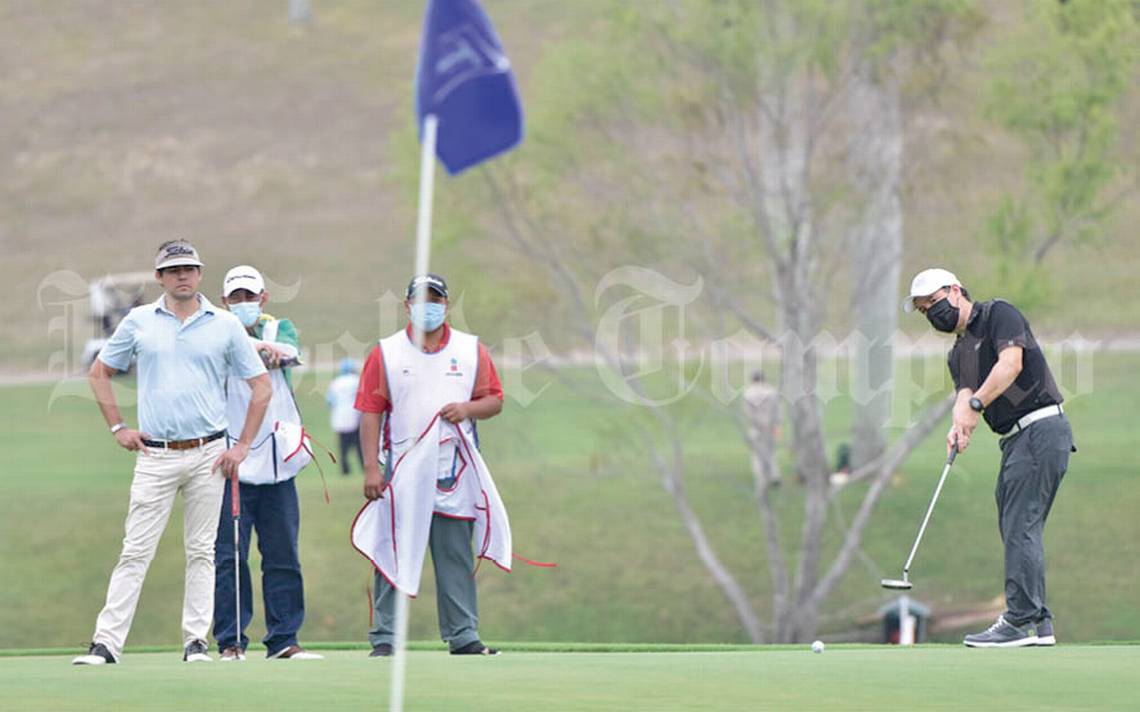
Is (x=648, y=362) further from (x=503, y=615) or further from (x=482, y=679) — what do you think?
(x=482, y=679)

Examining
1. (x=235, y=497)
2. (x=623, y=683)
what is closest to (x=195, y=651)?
(x=235, y=497)

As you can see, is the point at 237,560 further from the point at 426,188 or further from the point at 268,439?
the point at 426,188

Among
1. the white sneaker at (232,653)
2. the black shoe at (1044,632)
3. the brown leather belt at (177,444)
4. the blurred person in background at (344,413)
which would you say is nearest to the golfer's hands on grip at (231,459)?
the brown leather belt at (177,444)

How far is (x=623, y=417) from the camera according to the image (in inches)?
1062

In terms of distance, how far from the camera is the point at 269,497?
1163cm

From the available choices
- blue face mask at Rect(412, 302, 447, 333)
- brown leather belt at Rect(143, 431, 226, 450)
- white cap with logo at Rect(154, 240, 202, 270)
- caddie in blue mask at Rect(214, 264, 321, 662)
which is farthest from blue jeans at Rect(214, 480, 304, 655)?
white cap with logo at Rect(154, 240, 202, 270)

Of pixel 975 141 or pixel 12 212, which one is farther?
pixel 12 212

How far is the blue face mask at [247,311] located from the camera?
38.4 feet

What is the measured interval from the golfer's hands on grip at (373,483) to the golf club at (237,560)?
71cm

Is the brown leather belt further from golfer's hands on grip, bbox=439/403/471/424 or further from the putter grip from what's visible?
golfer's hands on grip, bbox=439/403/471/424

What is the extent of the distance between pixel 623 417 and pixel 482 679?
1812 cm

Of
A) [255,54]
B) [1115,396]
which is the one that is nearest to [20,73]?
[255,54]

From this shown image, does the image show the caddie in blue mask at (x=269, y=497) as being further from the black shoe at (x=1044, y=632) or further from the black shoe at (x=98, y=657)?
the black shoe at (x=1044, y=632)

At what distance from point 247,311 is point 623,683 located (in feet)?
12.7
